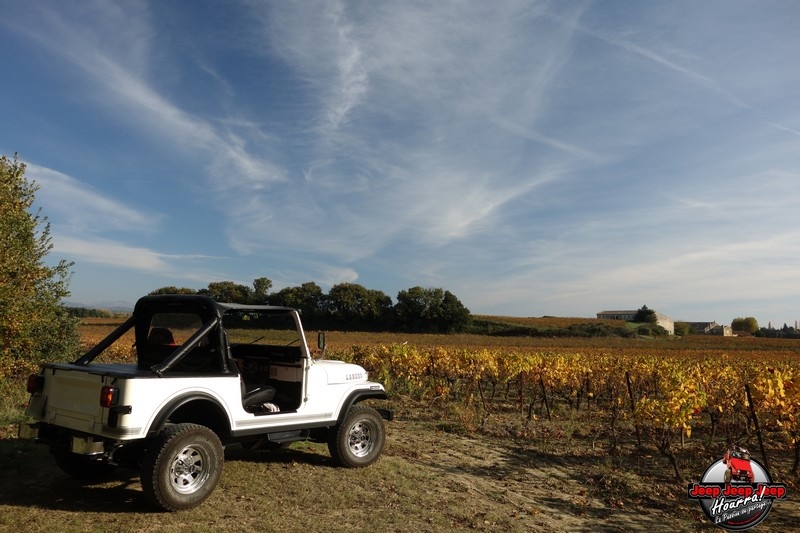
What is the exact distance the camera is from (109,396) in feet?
15.8

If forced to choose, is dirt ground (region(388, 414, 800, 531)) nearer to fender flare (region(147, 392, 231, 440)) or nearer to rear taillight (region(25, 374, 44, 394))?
fender flare (region(147, 392, 231, 440))

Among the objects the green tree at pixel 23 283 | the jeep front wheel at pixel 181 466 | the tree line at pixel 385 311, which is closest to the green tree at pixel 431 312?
the tree line at pixel 385 311

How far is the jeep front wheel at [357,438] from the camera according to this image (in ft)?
22.7

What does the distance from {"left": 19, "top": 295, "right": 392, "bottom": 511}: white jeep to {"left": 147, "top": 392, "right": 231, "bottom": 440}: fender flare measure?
0.01m

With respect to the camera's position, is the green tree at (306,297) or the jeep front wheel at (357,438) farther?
the green tree at (306,297)

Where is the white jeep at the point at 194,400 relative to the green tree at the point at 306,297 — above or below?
below

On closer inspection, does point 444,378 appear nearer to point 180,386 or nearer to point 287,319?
point 287,319

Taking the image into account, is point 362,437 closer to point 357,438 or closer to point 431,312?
point 357,438

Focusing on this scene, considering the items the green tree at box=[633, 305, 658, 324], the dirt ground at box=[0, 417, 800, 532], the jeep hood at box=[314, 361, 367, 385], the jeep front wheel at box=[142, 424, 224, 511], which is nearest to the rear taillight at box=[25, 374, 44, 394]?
the dirt ground at box=[0, 417, 800, 532]

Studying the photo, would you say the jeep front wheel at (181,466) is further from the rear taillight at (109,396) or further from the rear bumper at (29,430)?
the rear bumper at (29,430)

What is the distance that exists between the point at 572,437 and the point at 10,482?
936 cm

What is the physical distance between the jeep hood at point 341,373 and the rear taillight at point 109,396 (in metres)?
2.45

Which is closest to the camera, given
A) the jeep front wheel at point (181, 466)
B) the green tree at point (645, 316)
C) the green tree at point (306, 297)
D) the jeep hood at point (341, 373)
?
the jeep front wheel at point (181, 466)

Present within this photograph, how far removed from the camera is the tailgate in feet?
16.5
